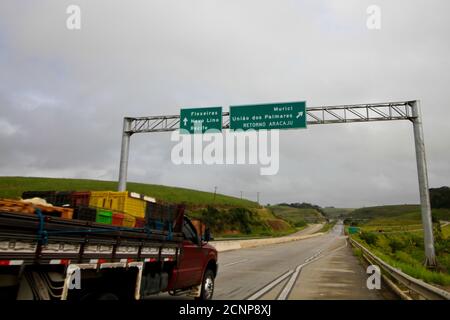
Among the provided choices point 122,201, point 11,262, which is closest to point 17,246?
point 11,262

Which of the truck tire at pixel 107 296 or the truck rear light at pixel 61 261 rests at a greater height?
the truck rear light at pixel 61 261

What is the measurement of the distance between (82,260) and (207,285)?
15.9ft

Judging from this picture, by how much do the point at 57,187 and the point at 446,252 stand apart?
7617 centimetres

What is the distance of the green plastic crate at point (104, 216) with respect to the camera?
6.16 meters

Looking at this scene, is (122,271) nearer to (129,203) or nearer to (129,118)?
(129,203)

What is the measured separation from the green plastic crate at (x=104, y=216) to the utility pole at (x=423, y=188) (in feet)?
57.1

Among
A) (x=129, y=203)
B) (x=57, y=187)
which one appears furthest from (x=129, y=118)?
(x=57, y=187)

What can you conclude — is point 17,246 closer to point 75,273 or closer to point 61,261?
point 61,261

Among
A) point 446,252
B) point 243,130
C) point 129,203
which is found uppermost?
point 243,130

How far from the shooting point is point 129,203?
24.3 ft

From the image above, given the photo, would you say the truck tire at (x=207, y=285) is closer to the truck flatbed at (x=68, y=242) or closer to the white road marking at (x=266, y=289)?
the white road marking at (x=266, y=289)

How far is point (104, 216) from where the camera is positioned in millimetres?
6309

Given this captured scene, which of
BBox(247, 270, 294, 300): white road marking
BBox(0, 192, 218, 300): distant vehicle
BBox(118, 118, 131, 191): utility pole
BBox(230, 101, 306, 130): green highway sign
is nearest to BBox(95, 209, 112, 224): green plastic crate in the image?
BBox(0, 192, 218, 300): distant vehicle

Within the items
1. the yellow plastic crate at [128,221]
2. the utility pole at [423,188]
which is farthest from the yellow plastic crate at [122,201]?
the utility pole at [423,188]
